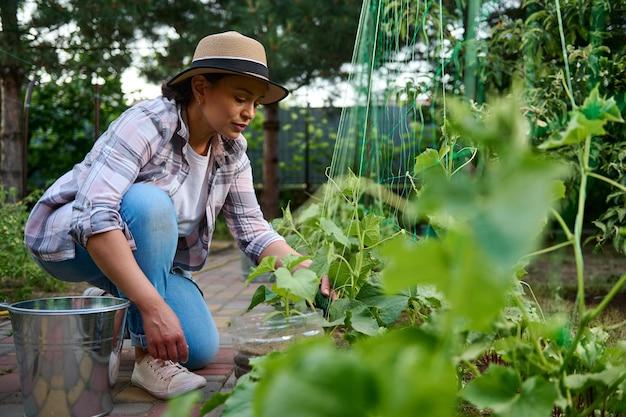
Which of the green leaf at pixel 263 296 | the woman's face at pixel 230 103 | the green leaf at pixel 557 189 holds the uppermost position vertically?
the woman's face at pixel 230 103

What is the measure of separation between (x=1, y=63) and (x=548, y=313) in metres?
4.47

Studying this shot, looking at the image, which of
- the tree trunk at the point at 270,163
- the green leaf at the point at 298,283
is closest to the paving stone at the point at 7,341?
the green leaf at the point at 298,283

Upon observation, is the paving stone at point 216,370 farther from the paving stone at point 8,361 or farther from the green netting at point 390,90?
the green netting at point 390,90

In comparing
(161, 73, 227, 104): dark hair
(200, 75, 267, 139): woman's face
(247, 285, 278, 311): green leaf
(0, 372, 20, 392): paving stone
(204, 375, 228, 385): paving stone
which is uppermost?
(161, 73, 227, 104): dark hair

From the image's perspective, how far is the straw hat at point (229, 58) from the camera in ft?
6.28

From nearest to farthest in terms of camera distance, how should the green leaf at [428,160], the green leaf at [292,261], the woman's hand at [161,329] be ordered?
the green leaf at [428,160], the green leaf at [292,261], the woman's hand at [161,329]

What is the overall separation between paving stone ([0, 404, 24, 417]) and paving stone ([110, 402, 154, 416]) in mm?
212

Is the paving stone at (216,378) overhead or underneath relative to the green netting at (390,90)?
underneath

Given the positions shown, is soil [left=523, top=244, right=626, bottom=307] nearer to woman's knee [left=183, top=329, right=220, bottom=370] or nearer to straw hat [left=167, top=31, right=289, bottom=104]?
woman's knee [left=183, top=329, right=220, bottom=370]

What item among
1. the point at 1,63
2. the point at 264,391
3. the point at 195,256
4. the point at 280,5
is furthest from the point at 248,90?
the point at 1,63

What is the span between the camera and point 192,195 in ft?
6.93

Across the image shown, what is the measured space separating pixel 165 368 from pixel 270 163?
528 cm

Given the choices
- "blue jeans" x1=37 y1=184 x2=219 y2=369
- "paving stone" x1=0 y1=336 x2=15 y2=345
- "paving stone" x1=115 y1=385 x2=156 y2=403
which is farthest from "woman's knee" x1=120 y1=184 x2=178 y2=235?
"paving stone" x1=0 y1=336 x2=15 y2=345

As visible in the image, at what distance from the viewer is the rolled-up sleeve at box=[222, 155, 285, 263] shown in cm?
219
